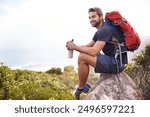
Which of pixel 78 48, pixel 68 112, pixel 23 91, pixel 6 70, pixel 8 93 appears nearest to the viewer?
pixel 68 112

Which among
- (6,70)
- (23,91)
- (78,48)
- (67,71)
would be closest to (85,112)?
(78,48)

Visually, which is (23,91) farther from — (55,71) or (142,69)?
(55,71)

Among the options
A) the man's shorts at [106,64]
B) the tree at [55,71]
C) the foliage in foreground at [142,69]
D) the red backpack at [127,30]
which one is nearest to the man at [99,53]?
the man's shorts at [106,64]

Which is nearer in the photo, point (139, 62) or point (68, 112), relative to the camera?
point (68, 112)

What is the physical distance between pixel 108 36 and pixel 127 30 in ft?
1.46

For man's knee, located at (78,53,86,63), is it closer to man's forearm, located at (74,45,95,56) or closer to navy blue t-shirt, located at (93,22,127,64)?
man's forearm, located at (74,45,95,56)

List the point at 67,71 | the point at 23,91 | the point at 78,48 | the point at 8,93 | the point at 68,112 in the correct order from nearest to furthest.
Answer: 1. the point at 68,112
2. the point at 78,48
3. the point at 23,91
4. the point at 8,93
5. the point at 67,71

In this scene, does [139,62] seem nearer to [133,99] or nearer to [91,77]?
[133,99]

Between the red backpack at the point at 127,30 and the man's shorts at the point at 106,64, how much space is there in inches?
16.3

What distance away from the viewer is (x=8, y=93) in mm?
10984

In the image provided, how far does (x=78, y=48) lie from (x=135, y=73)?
411 centimetres

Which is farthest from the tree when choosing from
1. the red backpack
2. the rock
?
the red backpack

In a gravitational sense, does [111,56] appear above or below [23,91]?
above

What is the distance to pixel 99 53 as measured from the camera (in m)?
8.76
